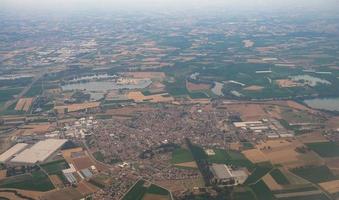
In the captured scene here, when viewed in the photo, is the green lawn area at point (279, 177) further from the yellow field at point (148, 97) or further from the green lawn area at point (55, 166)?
the yellow field at point (148, 97)

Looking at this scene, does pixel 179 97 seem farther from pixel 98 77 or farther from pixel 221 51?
pixel 221 51

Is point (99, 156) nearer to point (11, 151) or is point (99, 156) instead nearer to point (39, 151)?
point (39, 151)

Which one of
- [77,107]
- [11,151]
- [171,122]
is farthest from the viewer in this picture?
[77,107]

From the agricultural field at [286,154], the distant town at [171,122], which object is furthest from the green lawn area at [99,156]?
the agricultural field at [286,154]

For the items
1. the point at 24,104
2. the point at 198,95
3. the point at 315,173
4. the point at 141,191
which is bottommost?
the point at 24,104

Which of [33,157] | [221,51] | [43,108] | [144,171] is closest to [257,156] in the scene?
[144,171]

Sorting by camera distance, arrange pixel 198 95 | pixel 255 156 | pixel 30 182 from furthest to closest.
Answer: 1. pixel 198 95
2. pixel 255 156
3. pixel 30 182

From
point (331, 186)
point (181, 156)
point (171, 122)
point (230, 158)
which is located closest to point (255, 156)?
point (230, 158)
